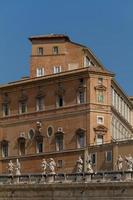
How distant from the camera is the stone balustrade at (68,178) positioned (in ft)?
184

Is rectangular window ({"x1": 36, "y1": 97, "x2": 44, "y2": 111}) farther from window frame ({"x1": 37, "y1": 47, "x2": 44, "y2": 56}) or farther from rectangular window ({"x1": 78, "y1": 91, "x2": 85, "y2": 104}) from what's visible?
window frame ({"x1": 37, "y1": 47, "x2": 44, "y2": 56})

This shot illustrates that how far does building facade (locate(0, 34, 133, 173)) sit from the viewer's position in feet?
264

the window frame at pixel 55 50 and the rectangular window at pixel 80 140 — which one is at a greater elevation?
the window frame at pixel 55 50

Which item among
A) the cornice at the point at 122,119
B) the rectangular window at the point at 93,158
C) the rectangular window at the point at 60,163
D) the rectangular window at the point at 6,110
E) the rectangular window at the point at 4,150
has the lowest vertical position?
the rectangular window at the point at 60,163

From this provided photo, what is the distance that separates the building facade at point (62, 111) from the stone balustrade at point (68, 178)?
1304 cm

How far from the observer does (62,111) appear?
8312cm

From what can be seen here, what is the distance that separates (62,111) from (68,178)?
23291mm

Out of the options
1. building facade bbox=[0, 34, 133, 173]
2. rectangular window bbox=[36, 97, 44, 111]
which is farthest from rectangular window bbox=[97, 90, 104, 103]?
rectangular window bbox=[36, 97, 44, 111]

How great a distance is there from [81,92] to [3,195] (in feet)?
65.9

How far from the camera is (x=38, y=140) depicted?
279 ft

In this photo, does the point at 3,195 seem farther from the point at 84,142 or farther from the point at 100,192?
the point at 84,142

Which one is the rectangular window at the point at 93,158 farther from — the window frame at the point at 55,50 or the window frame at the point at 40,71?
the window frame at the point at 55,50

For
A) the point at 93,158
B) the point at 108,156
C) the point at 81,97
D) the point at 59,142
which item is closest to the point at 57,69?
the point at 81,97

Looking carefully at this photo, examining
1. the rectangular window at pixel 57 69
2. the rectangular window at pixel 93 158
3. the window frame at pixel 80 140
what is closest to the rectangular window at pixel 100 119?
the window frame at pixel 80 140
